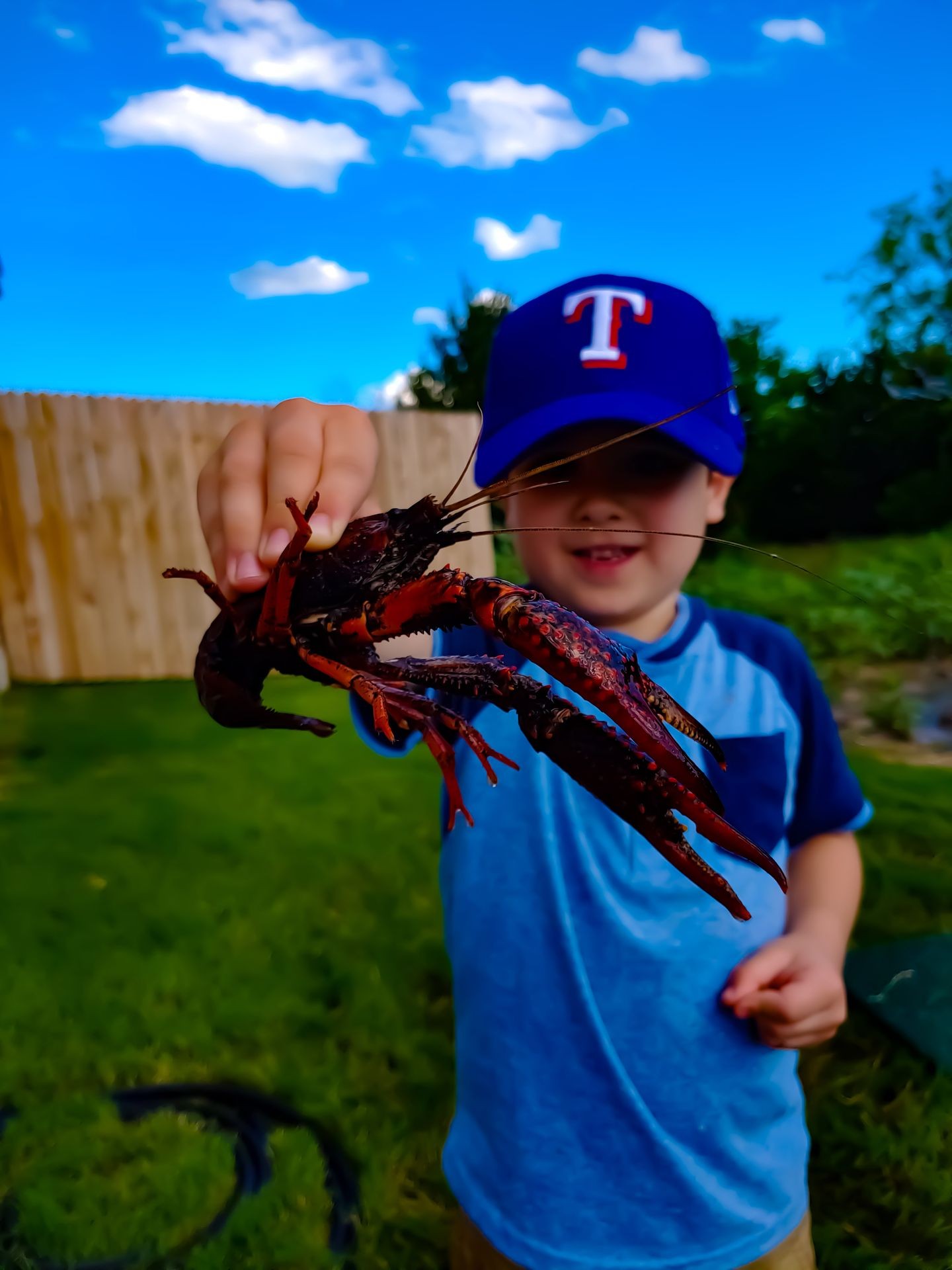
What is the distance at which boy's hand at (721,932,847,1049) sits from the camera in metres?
1.31

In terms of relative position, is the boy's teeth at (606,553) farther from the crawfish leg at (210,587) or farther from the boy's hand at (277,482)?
the crawfish leg at (210,587)

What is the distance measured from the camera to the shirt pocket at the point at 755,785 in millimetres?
1423

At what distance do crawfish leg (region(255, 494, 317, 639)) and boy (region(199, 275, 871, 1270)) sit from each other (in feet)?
2.13

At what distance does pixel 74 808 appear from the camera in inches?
122

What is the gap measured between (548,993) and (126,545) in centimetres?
319

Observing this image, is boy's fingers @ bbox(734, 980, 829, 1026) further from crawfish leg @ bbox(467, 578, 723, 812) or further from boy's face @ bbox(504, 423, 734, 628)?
crawfish leg @ bbox(467, 578, 723, 812)

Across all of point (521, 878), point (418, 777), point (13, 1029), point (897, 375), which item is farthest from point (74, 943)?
point (897, 375)

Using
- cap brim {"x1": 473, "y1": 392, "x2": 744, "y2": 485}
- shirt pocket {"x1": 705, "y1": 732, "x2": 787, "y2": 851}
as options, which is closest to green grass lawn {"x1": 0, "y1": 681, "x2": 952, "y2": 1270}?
shirt pocket {"x1": 705, "y1": 732, "x2": 787, "y2": 851}

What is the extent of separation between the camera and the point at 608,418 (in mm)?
1182

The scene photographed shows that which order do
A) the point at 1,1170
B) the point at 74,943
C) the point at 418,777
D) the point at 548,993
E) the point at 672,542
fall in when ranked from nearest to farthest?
the point at 672,542 < the point at 548,993 < the point at 1,1170 < the point at 74,943 < the point at 418,777

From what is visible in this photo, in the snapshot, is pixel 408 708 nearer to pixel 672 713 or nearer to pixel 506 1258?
pixel 672 713

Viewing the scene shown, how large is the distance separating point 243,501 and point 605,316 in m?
0.73

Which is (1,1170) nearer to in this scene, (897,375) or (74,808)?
(74,808)

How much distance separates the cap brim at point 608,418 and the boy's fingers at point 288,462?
38 cm
